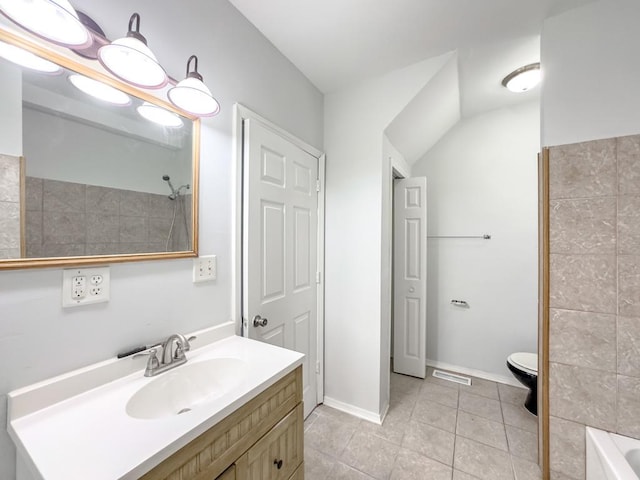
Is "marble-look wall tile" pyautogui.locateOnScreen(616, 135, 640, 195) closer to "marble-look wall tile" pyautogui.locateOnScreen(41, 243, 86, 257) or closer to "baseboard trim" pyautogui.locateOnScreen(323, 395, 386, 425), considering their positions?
"baseboard trim" pyautogui.locateOnScreen(323, 395, 386, 425)

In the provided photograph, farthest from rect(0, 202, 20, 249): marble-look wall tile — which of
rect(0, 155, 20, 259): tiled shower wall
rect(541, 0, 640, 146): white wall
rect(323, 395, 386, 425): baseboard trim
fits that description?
rect(541, 0, 640, 146): white wall

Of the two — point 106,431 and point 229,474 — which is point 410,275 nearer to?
point 229,474

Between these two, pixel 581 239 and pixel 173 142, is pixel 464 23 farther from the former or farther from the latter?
pixel 173 142

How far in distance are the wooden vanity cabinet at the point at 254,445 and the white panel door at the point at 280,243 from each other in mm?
503

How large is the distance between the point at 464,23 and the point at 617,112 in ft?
2.87

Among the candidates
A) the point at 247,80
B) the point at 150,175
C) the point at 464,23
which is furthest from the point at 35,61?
the point at 464,23

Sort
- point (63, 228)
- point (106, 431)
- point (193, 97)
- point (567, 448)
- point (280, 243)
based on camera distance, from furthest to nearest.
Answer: point (280, 243), point (567, 448), point (193, 97), point (63, 228), point (106, 431)

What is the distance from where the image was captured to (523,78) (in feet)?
6.10

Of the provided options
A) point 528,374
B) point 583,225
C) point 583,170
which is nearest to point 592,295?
point 583,225

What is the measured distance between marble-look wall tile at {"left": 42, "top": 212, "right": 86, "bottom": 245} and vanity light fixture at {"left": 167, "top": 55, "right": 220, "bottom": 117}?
0.54m

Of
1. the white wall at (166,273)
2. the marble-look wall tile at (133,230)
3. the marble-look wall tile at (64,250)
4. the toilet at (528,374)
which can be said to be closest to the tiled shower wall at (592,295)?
the toilet at (528,374)

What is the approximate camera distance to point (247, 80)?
1432mm

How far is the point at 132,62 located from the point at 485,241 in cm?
277

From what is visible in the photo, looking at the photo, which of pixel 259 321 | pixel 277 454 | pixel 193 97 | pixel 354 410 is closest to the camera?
pixel 277 454
